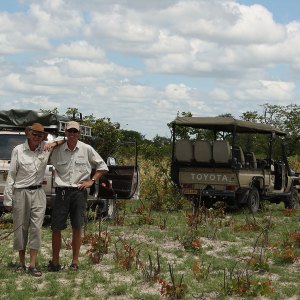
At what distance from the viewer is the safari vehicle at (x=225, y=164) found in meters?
15.5

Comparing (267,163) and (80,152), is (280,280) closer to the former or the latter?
(80,152)

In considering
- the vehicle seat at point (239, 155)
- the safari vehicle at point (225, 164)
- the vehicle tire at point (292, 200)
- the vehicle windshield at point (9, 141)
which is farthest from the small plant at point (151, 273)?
the vehicle tire at point (292, 200)

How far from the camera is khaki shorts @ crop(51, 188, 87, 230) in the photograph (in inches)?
321

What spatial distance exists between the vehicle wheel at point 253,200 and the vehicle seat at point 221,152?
1049mm

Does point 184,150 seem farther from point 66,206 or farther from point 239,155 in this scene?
point 66,206

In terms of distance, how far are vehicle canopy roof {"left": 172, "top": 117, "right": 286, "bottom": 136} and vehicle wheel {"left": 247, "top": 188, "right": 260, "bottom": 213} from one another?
4.77 feet

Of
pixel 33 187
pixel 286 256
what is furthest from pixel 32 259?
pixel 286 256

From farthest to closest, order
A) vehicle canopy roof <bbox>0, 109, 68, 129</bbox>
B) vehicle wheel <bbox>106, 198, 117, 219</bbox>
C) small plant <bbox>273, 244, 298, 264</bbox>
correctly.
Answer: vehicle canopy roof <bbox>0, 109, 68, 129</bbox>
vehicle wheel <bbox>106, 198, 117, 219</bbox>
small plant <bbox>273, 244, 298, 264</bbox>

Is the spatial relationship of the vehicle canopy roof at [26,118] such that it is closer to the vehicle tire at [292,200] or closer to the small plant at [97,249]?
the small plant at [97,249]

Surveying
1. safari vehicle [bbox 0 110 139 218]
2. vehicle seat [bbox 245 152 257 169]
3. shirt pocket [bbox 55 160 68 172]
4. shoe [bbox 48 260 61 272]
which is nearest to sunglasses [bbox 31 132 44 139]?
shirt pocket [bbox 55 160 68 172]

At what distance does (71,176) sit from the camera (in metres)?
8.17

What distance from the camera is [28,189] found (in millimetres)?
8125

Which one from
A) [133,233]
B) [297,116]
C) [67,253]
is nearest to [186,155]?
[133,233]

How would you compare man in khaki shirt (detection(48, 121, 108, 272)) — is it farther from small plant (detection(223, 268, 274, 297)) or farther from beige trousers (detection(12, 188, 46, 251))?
small plant (detection(223, 268, 274, 297))
